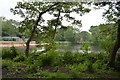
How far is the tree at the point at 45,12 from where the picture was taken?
2.65 metres

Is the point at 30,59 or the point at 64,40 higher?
the point at 64,40

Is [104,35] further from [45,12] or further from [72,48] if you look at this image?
[45,12]

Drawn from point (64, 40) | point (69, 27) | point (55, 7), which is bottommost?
point (64, 40)

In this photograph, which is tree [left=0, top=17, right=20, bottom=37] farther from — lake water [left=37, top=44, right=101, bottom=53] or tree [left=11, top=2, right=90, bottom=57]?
lake water [left=37, top=44, right=101, bottom=53]

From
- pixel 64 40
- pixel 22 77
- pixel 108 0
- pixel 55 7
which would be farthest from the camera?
pixel 55 7

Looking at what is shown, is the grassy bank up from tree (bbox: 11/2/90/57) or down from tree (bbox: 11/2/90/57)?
down

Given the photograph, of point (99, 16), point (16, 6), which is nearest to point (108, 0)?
point (99, 16)

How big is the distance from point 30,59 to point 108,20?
1.41 metres

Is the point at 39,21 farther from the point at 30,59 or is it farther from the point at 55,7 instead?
the point at 30,59

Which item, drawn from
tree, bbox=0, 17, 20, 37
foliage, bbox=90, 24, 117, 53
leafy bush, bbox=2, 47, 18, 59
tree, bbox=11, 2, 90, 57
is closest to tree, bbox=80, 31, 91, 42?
foliage, bbox=90, 24, 117, 53

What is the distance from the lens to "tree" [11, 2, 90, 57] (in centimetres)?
265

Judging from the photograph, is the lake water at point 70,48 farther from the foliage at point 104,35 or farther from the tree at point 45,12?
the tree at point 45,12

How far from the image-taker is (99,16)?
2469mm

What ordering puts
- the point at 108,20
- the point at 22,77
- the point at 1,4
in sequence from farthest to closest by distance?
1. the point at 108,20
2. the point at 1,4
3. the point at 22,77
